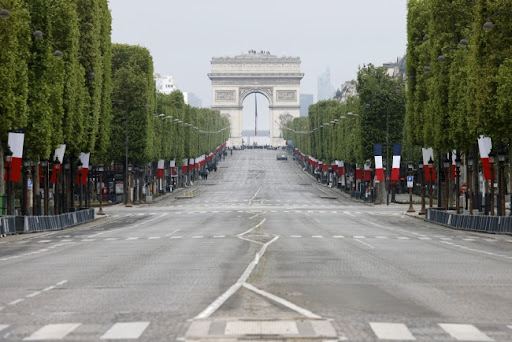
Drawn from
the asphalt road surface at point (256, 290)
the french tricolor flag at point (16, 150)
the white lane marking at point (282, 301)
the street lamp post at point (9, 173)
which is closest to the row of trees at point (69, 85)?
the french tricolor flag at point (16, 150)

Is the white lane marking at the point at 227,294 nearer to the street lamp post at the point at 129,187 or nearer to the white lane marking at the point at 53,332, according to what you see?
the white lane marking at the point at 53,332

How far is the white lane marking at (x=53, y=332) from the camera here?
1373 cm

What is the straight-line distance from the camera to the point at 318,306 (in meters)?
17.1

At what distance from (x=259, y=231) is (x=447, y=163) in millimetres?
23968

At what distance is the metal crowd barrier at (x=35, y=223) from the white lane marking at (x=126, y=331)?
3628 cm

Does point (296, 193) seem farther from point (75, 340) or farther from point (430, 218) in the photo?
point (75, 340)

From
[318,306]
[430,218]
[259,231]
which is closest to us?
[318,306]

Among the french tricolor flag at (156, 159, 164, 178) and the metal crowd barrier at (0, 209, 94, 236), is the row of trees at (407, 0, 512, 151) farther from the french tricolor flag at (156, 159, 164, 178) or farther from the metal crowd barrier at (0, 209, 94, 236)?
the french tricolor flag at (156, 159, 164, 178)

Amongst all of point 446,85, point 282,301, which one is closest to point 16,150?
point 446,85

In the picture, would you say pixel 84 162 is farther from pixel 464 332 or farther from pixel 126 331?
pixel 464 332

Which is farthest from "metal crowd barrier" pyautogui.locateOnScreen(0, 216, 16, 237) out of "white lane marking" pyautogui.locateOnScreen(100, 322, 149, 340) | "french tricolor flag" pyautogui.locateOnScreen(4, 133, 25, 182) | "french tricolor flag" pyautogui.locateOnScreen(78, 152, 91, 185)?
"white lane marking" pyautogui.locateOnScreen(100, 322, 149, 340)

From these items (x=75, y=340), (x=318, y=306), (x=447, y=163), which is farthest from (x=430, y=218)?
(x=75, y=340)

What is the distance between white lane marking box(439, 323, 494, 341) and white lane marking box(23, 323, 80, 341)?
519 centimetres

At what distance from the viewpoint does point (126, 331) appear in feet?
46.4
